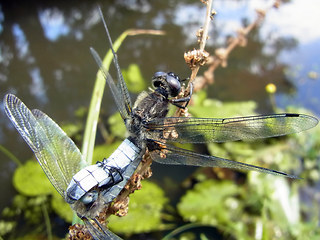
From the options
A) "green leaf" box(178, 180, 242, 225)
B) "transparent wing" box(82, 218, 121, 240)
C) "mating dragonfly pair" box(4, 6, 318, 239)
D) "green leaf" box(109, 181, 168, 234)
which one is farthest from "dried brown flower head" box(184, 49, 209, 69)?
"green leaf" box(178, 180, 242, 225)

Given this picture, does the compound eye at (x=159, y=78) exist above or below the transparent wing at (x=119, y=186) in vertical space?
above

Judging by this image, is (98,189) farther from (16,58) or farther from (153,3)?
(153,3)

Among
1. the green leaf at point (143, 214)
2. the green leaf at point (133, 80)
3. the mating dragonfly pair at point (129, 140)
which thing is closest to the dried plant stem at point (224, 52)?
the mating dragonfly pair at point (129, 140)

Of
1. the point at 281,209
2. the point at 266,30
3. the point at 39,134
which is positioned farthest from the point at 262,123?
the point at 266,30

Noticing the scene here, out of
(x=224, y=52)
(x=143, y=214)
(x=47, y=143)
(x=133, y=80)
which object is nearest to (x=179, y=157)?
(x=47, y=143)

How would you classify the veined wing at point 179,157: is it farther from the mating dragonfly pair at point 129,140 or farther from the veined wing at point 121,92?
the veined wing at point 121,92

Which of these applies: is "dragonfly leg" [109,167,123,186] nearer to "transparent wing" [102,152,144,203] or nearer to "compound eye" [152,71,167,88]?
"transparent wing" [102,152,144,203]

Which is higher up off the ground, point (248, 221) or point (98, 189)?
point (248, 221)

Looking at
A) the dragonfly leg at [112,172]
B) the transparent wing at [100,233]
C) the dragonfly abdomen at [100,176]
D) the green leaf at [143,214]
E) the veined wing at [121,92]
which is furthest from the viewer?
the green leaf at [143,214]

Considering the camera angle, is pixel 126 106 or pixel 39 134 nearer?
pixel 39 134
